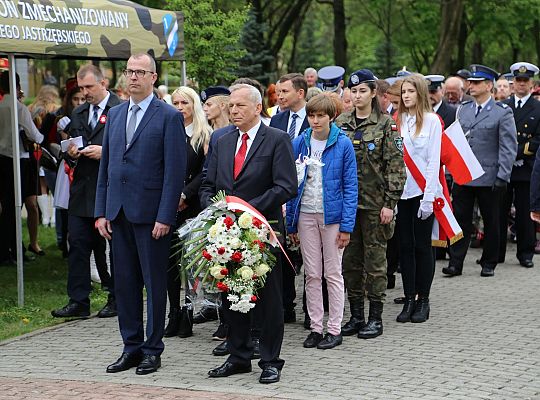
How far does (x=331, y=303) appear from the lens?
8.33 meters

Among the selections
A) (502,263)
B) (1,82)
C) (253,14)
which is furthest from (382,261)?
(253,14)

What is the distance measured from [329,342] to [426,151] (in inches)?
83.2

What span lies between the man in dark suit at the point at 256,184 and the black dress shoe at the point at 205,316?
78.4 inches

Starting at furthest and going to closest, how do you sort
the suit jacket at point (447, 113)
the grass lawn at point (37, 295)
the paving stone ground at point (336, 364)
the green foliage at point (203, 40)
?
the green foliage at point (203, 40) < the suit jacket at point (447, 113) < the grass lawn at point (37, 295) < the paving stone ground at point (336, 364)

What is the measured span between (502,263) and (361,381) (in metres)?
6.31

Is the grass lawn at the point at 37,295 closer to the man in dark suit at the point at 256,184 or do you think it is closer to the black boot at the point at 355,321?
the man in dark suit at the point at 256,184

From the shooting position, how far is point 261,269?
7.09 meters

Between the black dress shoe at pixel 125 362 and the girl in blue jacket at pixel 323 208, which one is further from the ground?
the girl in blue jacket at pixel 323 208

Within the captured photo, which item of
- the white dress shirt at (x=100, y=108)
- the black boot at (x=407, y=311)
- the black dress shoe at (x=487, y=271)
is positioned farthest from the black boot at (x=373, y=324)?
the black dress shoe at (x=487, y=271)

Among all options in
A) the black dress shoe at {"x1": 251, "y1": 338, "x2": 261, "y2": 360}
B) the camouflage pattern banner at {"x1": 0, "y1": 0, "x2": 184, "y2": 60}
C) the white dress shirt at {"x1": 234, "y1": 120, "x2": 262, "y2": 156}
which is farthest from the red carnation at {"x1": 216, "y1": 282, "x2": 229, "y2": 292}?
the camouflage pattern banner at {"x1": 0, "y1": 0, "x2": 184, "y2": 60}

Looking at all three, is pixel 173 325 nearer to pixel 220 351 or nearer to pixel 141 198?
pixel 220 351

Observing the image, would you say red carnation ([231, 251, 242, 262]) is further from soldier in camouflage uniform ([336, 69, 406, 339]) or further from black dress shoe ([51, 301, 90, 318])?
black dress shoe ([51, 301, 90, 318])

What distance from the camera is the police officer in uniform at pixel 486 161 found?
11969mm

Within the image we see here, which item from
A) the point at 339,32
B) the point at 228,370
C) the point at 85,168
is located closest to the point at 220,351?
the point at 228,370
